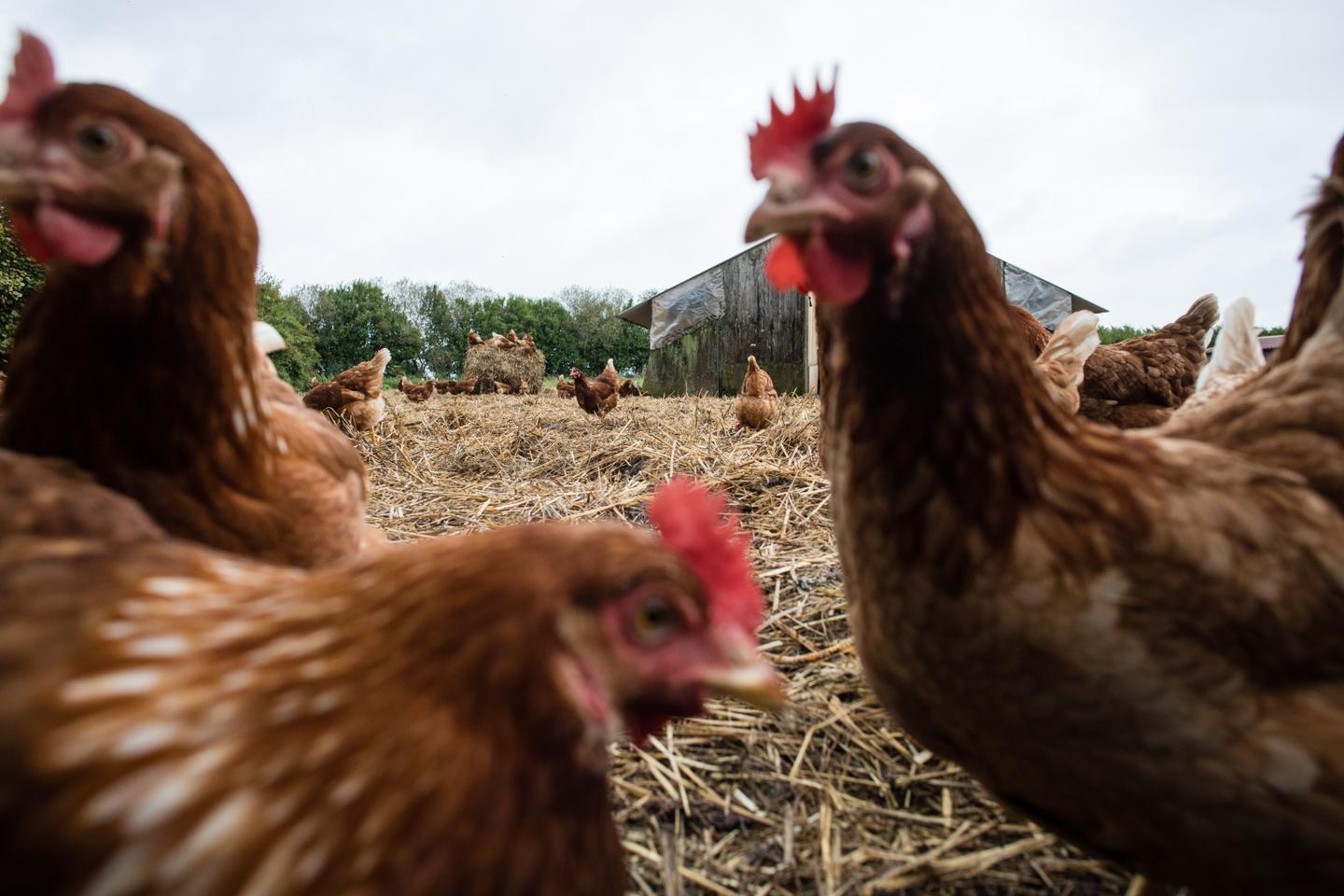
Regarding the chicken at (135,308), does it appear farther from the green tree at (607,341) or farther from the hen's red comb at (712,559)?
the green tree at (607,341)

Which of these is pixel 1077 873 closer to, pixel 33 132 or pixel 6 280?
pixel 33 132

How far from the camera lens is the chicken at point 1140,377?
170 inches

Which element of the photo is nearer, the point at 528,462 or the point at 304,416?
the point at 304,416

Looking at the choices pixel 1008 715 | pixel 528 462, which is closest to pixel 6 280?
pixel 528 462

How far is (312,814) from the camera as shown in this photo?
0.68m

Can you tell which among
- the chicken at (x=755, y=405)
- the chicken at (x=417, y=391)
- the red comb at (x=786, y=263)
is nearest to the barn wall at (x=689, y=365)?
the chicken at (x=417, y=391)

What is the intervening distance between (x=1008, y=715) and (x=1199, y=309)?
500 centimetres

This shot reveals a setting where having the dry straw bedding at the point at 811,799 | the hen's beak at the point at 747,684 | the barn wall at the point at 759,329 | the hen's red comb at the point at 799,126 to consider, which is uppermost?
the barn wall at the point at 759,329

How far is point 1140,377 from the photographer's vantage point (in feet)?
14.2

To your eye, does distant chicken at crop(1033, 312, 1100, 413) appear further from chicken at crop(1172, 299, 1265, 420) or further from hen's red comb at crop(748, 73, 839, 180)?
hen's red comb at crop(748, 73, 839, 180)

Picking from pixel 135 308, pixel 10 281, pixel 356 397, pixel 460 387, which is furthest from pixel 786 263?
pixel 460 387

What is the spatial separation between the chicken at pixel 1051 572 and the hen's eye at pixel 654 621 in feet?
1.63

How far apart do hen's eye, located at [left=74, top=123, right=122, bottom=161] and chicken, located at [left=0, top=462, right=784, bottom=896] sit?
0.55m

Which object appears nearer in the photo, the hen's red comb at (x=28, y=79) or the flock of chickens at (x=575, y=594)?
the flock of chickens at (x=575, y=594)
